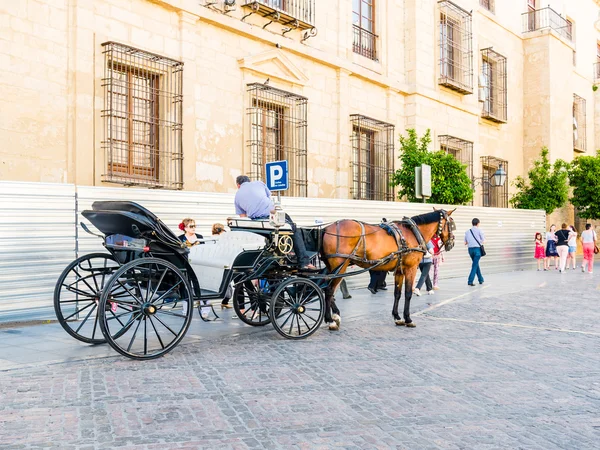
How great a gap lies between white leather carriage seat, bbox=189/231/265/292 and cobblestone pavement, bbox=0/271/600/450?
792 mm

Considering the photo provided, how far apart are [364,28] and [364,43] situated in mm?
440

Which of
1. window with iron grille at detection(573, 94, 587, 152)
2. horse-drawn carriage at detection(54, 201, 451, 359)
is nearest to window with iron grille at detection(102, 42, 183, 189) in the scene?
horse-drawn carriage at detection(54, 201, 451, 359)

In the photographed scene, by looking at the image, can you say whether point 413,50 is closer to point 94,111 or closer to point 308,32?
point 308,32

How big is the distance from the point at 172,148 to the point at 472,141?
13304mm

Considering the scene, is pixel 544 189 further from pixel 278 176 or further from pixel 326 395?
pixel 326 395

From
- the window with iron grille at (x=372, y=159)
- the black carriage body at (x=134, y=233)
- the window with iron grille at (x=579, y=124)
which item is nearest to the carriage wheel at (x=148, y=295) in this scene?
the black carriage body at (x=134, y=233)

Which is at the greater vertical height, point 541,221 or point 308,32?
point 308,32

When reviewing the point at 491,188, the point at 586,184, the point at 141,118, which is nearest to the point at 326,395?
the point at 141,118

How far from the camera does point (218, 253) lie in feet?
23.6

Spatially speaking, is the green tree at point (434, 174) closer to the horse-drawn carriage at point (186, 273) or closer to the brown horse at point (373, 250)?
the horse-drawn carriage at point (186, 273)

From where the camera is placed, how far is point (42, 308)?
8773 millimetres

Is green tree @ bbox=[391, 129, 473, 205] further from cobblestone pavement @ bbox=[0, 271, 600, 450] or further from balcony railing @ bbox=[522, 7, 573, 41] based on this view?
balcony railing @ bbox=[522, 7, 573, 41]

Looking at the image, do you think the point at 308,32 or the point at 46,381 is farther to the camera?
the point at 308,32

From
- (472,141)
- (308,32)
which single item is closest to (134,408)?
(308,32)
